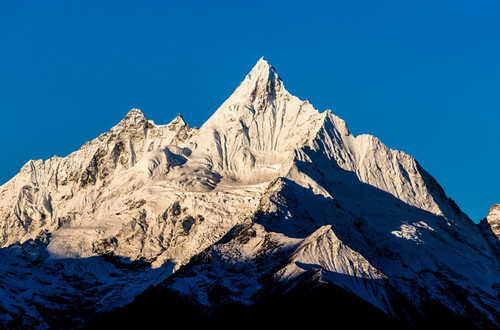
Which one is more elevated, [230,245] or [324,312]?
[230,245]

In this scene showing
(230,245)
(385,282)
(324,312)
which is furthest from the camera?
(230,245)

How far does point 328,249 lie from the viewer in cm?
17950

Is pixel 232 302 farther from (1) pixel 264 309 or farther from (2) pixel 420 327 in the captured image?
(2) pixel 420 327

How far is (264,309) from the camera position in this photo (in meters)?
166

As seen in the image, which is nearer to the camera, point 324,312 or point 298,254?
point 324,312

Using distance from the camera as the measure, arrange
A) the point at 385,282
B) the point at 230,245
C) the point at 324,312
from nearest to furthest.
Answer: the point at 324,312 < the point at 385,282 < the point at 230,245

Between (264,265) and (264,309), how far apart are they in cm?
1782

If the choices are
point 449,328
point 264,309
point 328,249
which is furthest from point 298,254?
point 449,328

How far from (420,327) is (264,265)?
27.0 metres

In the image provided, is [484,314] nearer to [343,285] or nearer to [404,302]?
[404,302]

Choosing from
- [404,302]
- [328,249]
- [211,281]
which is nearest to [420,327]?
[404,302]

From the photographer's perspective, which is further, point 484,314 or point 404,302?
point 484,314

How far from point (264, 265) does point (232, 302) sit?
47.5ft

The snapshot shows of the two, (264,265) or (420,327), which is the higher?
(264,265)
